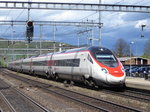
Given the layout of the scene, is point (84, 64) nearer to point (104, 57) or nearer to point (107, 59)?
point (104, 57)

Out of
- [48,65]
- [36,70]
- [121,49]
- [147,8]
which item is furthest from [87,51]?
[121,49]

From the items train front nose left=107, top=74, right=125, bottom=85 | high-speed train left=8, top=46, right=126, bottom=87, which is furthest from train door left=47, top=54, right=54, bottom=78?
train front nose left=107, top=74, right=125, bottom=85

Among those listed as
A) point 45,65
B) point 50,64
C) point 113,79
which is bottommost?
point 113,79

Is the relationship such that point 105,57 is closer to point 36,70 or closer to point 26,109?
point 26,109

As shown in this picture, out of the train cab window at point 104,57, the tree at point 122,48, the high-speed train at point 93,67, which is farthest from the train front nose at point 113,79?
the tree at point 122,48

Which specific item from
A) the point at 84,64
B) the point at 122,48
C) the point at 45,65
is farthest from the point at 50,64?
the point at 122,48

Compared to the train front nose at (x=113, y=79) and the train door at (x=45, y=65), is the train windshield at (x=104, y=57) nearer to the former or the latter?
the train front nose at (x=113, y=79)

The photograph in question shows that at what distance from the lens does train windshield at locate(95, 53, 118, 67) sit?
19827 millimetres

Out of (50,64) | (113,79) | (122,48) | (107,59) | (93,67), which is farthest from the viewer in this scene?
(122,48)

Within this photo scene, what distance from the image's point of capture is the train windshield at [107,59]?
19827 mm

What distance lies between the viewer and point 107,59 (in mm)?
20344

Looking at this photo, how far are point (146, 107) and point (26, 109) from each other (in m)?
5.58

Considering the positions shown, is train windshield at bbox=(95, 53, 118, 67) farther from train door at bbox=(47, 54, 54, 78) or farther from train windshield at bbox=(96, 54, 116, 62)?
train door at bbox=(47, 54, 54, 78)

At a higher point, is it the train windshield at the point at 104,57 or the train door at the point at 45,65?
the train windshield at the point at 104,57
